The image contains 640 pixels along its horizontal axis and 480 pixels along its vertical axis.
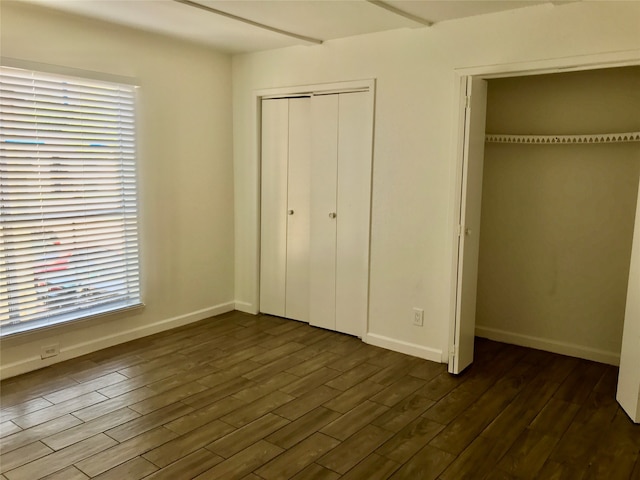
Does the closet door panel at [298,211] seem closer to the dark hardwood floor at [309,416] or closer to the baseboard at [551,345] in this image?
the dark hardwood floor at [309,416]

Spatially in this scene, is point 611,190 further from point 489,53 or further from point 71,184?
point 71,184

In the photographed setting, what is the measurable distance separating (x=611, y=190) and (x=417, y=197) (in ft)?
4.53

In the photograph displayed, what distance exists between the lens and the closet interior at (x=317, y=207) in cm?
409

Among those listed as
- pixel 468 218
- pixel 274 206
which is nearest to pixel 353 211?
pixel 274 206

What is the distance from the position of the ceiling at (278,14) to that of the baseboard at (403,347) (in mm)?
2313

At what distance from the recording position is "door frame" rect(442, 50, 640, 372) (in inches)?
117

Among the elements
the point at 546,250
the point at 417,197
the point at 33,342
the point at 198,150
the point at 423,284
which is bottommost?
the point at 33,342

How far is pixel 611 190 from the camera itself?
367 centimetres

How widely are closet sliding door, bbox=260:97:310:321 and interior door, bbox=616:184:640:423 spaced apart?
97.9 inches

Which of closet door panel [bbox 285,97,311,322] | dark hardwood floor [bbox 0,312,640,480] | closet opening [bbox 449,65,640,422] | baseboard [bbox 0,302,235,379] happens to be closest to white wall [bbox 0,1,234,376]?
baseboard [bbox 0,302,235,379]

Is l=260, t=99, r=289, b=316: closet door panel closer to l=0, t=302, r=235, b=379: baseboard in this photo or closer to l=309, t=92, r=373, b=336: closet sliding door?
l=309, t=92, r=373, b=336: closet sliding door

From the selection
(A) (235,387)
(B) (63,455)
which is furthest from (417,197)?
(B) (63,455)

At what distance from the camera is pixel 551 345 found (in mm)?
3988

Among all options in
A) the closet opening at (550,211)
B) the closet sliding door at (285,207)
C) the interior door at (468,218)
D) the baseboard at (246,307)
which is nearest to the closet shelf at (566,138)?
the closet opening at (550,211)
